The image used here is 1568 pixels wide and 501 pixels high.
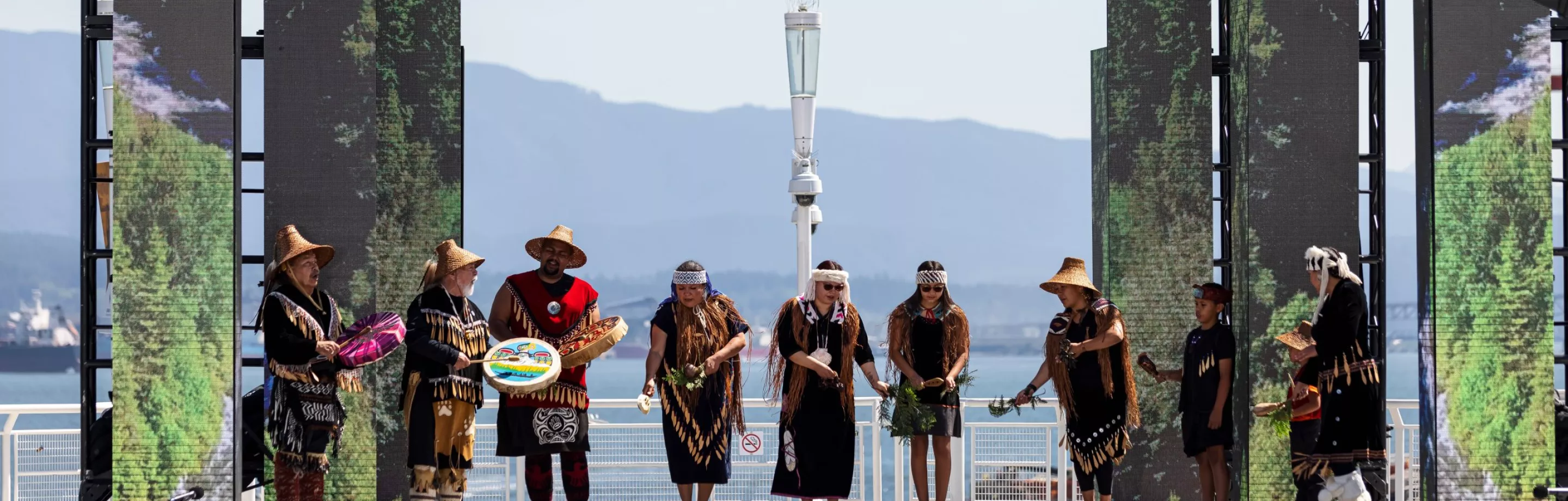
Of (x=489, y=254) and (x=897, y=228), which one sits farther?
(x=897, y=228)

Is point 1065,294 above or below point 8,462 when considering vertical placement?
above

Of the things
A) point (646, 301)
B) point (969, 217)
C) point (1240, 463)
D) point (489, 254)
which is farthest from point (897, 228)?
point (1240, 463)

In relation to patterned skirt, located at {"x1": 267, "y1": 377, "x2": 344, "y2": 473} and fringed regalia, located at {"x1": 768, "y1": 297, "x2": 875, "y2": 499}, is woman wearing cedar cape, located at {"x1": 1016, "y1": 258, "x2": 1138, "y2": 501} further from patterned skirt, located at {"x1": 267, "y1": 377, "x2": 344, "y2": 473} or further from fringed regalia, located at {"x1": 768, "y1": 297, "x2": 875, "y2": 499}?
patterned skirt, located at {"x1": 267, "y1": 377, "x2": 344, "y2": 473}

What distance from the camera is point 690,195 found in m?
92.4

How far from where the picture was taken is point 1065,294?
26.6 feet

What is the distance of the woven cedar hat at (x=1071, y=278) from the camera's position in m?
8.00

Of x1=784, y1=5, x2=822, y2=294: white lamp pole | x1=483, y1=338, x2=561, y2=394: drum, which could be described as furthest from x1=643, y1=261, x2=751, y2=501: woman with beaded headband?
x1=784, y1=5, x2=822, y2=294: white lamp pole

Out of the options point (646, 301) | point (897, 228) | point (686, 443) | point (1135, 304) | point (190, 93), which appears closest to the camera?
point (190, 93)

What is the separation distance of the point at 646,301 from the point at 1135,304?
72.7 meters

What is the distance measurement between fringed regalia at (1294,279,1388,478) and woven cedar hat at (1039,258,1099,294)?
3.55 ft

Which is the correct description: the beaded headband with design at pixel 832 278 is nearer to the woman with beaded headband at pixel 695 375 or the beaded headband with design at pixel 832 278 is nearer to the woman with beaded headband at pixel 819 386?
the woman with beaded headband at pixel 819 386

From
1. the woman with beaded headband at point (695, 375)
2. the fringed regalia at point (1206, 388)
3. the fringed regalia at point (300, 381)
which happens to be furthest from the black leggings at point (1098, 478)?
the fringed regalia at point (300, 381)

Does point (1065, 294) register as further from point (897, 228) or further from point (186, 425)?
point (897, 228)

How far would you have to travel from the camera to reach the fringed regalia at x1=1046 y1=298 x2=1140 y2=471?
8.03 metres
